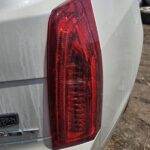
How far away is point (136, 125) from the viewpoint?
352cm

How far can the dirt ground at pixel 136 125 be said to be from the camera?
10.7 ft

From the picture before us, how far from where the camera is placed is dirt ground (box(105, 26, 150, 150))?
326 cm

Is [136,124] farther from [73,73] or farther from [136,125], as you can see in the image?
[73,73]

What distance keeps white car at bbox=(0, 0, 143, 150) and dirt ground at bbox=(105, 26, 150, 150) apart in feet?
4.47

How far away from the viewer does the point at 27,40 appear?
1.57 metres

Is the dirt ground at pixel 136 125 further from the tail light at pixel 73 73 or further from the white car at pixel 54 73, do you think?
the tail light at pixel 73 73

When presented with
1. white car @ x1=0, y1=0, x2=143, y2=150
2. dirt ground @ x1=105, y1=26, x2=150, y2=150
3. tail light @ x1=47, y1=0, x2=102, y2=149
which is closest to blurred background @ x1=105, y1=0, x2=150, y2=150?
dirt ground @ x1=105, y1=26, x2=150, y2=150

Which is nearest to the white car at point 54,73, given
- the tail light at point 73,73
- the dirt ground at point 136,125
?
the tail light at point 73,73

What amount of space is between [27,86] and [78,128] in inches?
12.2

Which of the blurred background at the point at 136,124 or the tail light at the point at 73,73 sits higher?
the tail light at the point at 73,73

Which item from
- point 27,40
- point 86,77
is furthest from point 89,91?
point 27,40

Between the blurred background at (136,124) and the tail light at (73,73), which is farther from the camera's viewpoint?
the blurred background at (136,124)

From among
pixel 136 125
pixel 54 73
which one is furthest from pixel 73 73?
pixel 136 125

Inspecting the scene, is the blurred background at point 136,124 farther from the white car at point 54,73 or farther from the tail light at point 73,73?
the tail light at point 73,73
